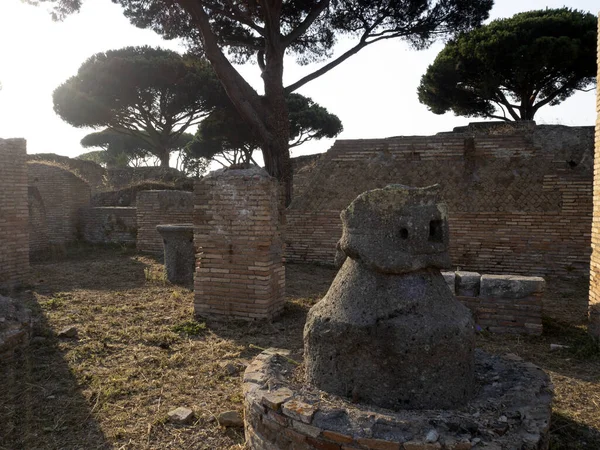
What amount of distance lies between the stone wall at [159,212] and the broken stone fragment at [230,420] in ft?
28.3

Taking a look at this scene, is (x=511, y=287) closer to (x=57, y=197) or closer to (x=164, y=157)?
(x=57, y=197)

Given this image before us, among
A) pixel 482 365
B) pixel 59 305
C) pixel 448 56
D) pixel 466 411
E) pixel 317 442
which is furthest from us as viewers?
pixel 448 56

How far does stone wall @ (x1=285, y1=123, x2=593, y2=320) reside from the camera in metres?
8.59

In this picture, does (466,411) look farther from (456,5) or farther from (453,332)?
(456,5)

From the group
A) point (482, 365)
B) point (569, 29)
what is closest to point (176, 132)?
point (569, 29)

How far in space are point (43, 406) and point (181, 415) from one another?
1.06 metres

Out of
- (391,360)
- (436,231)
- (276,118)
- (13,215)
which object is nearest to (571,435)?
(391,360)

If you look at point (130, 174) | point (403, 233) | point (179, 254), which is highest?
point (130, 174)

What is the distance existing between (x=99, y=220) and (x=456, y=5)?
37.7 ft

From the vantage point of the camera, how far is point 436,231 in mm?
2686

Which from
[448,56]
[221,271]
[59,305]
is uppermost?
[448,56]

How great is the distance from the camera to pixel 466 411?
2398 millimetres

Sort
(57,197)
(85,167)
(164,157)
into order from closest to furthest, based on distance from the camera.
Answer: (57,197) → (85,167) → (164,157)

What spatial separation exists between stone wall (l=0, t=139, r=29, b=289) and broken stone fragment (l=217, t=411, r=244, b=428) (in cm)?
595
